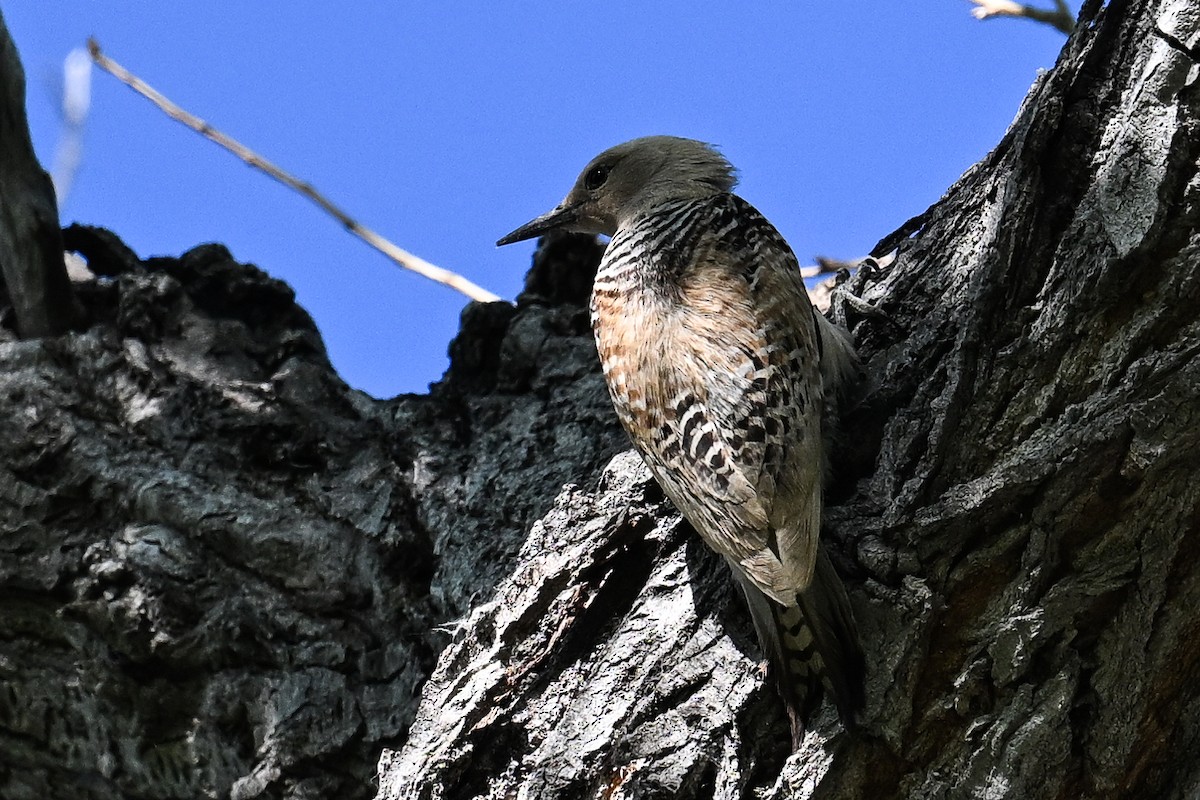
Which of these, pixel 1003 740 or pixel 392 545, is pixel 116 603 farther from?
pixel 1003 740

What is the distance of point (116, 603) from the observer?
10.8 feet

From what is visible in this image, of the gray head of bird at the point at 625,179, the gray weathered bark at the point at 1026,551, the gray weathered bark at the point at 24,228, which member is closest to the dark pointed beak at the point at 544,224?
the gray head of bird at the point at 625,179

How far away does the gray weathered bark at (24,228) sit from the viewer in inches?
152

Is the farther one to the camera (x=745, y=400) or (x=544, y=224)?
(x=544, y=224)

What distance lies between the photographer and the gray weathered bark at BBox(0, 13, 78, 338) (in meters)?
3.86

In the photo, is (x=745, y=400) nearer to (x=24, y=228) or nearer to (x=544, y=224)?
(x=544, y=224)

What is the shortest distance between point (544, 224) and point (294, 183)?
54.7 inches

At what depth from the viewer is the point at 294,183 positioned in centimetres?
525

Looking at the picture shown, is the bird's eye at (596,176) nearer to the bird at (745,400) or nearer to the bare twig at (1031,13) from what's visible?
the bird at (745,400)

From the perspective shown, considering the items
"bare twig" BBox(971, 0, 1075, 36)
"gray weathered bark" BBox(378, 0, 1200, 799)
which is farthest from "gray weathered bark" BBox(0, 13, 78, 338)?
"bare twig" BBox(971, 0, 1075, 36)

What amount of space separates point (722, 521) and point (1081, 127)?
118 cm

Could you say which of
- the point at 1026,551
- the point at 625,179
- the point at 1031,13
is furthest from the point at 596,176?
the point at 1026,551

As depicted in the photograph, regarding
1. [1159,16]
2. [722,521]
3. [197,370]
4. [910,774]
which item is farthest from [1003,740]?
[197,370]

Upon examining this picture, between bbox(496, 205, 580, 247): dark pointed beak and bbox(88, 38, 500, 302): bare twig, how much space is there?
0.58 metres
